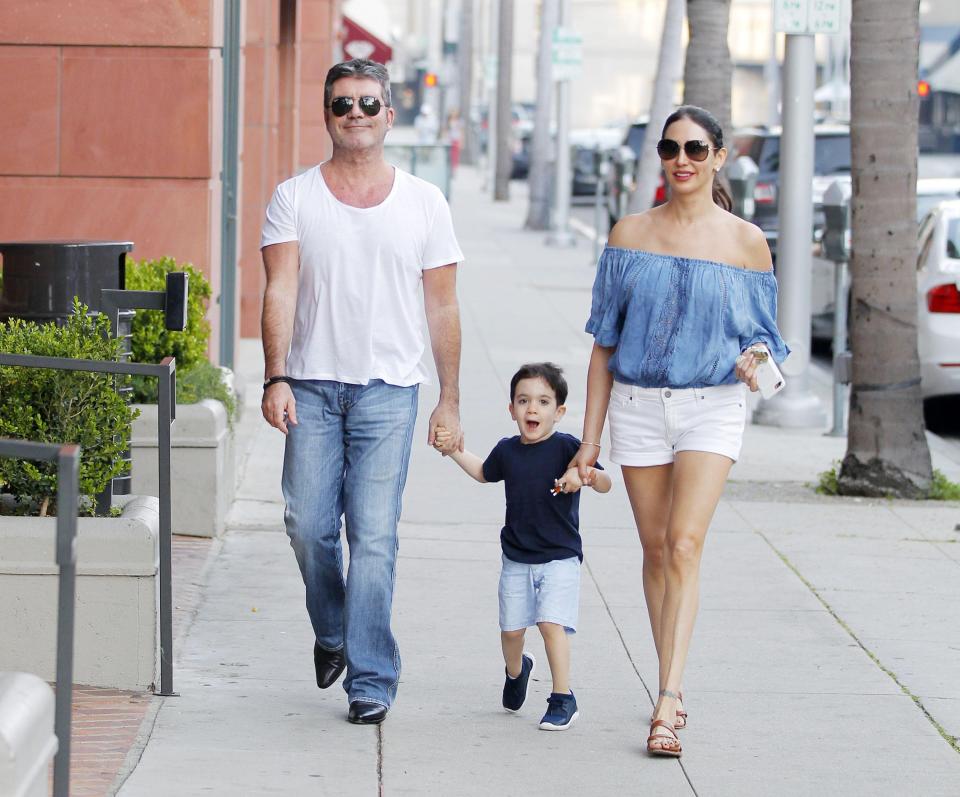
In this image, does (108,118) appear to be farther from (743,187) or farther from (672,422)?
(743,187)

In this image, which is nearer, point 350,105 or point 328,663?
point 350,105

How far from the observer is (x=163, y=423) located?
17.6 feet

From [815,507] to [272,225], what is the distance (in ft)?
16.0

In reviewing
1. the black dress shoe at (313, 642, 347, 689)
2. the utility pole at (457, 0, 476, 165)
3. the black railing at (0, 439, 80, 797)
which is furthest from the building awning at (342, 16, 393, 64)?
the black railing at (0, 439, 80, 797)

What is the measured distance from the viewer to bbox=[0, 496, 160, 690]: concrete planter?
5.52 meters

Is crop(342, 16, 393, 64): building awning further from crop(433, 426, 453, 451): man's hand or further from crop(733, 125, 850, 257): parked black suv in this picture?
crop(433, 426, 453, 451): man's hand

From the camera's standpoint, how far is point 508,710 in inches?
222

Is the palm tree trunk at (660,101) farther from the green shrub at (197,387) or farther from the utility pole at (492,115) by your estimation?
the utility pole at (492,115)

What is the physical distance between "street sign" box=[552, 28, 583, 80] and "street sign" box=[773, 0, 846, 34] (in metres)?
15.1

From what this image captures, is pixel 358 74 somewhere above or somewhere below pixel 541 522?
above

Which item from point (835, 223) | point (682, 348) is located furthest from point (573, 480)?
point (835, 223)

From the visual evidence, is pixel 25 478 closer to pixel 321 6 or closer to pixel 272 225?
pixel 272 225

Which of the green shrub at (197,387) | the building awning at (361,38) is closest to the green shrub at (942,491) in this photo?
the green shrub at (197,387)

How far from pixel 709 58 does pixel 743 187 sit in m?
1.68
